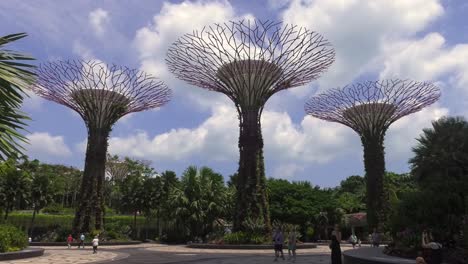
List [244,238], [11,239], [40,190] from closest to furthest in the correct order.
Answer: [11,239] → [244,238] → [40,190]

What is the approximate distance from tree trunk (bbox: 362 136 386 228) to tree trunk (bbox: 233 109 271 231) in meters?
13.6

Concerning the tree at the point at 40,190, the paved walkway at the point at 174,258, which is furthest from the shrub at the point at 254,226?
the tree at the point at 40,190

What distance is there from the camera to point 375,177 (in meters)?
38.1

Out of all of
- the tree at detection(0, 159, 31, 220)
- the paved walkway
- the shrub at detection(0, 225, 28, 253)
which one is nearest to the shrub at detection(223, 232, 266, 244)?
the paved walkway

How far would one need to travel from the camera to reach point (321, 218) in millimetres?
47656

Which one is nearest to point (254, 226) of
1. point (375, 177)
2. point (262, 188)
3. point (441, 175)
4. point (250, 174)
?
point (262, 188)

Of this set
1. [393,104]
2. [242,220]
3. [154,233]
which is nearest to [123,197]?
[154,233]

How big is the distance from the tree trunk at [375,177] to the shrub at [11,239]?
27067mm

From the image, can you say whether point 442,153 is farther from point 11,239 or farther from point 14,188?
point 14,188

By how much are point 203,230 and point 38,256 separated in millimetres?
22004

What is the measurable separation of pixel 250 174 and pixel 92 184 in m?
13.1

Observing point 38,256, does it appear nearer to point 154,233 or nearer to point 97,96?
point 97,96

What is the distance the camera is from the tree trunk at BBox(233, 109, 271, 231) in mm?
27172

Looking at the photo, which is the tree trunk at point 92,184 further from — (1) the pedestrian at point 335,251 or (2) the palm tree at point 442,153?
(1) the pedestrian at point 335,251
